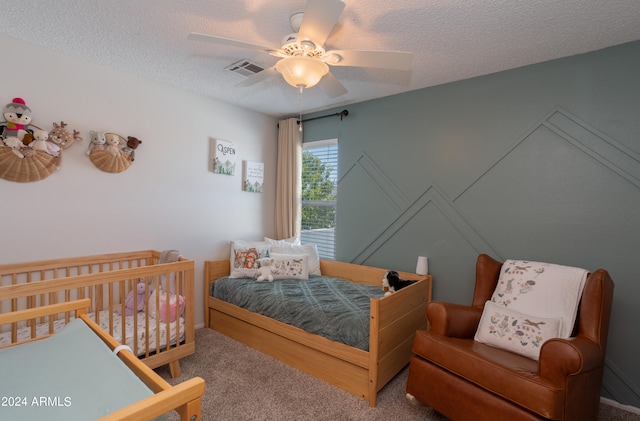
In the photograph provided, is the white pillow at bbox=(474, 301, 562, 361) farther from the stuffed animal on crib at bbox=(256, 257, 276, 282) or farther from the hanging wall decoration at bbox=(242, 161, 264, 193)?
the hanging wall decoration at bbox=(242, 161, 264, 193)

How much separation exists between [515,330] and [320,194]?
8.00 feet

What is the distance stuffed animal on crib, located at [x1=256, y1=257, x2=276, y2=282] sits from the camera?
9.96ft

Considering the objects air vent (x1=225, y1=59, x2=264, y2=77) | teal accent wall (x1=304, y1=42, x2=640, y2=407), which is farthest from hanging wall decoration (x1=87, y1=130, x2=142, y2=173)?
teal accent wall (x1=304, y1=42, x2=640, y2=407)

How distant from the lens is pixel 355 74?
2.57 m

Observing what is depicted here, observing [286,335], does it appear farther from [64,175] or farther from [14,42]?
[14,42]

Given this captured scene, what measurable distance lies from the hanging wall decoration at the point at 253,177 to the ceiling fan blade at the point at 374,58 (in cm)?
208

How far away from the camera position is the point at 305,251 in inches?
134

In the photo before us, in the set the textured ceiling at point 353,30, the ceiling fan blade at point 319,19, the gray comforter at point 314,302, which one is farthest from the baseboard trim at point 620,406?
the ceiling fan blade at point 319,19

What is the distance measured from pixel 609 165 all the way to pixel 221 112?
11.1ft

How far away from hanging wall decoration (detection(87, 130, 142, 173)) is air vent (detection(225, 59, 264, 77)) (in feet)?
3.46

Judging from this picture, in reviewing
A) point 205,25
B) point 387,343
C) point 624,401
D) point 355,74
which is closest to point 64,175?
point 205,25

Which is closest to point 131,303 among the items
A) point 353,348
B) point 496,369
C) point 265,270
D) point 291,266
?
point 265,270

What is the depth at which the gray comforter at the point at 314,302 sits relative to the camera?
2117 millimetres

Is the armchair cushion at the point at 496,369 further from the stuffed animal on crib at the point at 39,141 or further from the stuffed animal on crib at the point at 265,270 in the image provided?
the stuffed animal on crib at the point at 39,141
